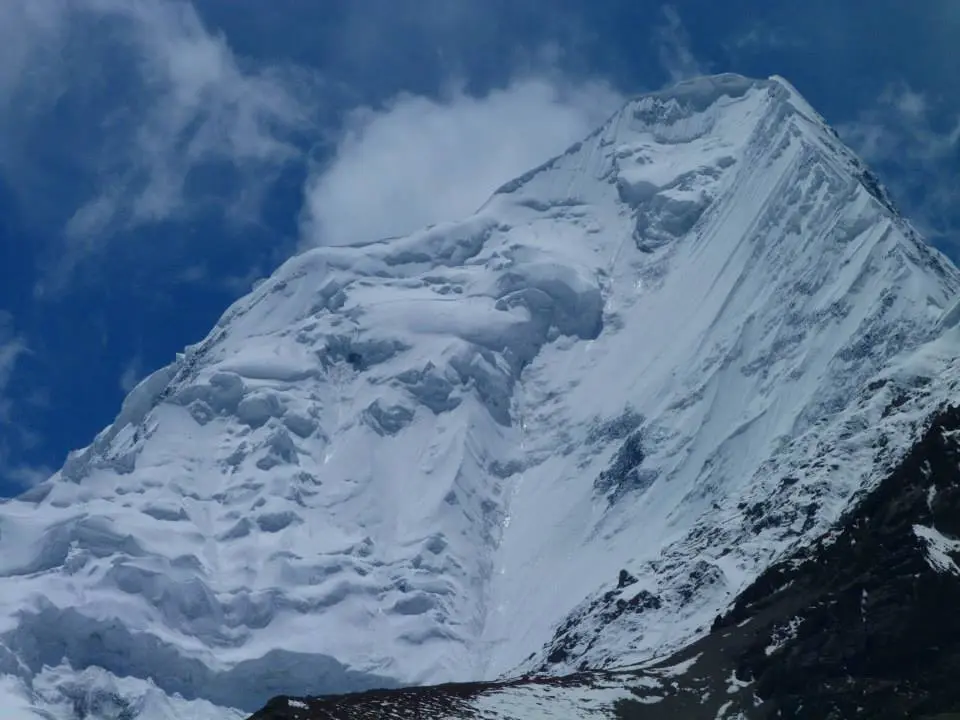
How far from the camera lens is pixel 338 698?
10662cm

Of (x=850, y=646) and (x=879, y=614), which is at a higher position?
(x=879, y=614)

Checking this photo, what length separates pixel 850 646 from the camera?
129 metres

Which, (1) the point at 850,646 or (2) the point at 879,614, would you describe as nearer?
(1) the point at 850,646

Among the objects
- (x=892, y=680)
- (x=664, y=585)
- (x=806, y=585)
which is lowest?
(x=892, y=680)

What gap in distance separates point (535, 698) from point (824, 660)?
2497 centimetres

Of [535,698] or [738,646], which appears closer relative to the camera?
[535,698]

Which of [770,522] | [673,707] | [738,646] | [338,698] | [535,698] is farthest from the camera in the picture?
[770,522]

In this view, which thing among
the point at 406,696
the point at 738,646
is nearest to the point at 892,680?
the point at 738,646

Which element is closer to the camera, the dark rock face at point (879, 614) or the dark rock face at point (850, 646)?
the dark rock face at point (850, 646)

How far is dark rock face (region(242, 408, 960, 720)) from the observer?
4823 inches

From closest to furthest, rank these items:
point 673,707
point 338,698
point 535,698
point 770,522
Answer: point 338,698 → point 535,698 → point 673,707 → point 770,522

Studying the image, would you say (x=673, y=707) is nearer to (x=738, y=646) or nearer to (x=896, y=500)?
(x=738, y=646)

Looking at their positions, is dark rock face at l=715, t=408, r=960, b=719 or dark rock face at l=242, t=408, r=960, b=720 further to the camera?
dark rock face at l=715, t=408, r=960, b=719

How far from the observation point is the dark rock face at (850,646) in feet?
402
